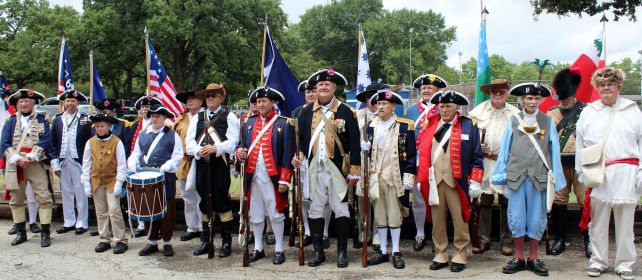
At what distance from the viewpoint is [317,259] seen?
6.20 m

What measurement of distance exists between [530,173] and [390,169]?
59.9 inches

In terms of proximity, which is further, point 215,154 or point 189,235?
point 189,235

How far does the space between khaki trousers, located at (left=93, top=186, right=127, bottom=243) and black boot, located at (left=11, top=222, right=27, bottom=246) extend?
1325 mm

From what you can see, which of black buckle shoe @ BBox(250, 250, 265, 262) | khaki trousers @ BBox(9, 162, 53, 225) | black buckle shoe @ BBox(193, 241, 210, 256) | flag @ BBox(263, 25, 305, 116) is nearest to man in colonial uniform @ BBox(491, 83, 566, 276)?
black buckle shoe @ BBox(250, 250, 265, 262)

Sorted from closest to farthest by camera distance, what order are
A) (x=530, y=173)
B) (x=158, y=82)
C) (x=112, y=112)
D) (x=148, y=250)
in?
(x=530, y=173) < (x=148, y=250) < (x=112, y=112) < (x=158, y=82)

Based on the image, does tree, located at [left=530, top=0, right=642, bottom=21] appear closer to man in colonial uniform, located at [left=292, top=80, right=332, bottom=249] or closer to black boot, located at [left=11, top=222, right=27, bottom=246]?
man in colonial uniform, located at [left=292, top=80, right=332, bottom=249]

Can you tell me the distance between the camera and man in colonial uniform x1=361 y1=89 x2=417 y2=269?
6.17 meters

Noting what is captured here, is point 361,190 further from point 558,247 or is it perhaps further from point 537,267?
point 558,247

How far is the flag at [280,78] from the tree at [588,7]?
35.3ft

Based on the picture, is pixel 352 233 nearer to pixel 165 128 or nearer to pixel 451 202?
pixel 451 202

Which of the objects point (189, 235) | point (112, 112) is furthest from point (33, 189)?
point (189, 235)

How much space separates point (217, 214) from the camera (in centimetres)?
694

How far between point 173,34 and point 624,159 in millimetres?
30756

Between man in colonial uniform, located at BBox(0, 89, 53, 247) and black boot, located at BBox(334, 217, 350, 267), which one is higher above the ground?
man in colonial uniform, located at BBox(0, 89, 53, 247)
